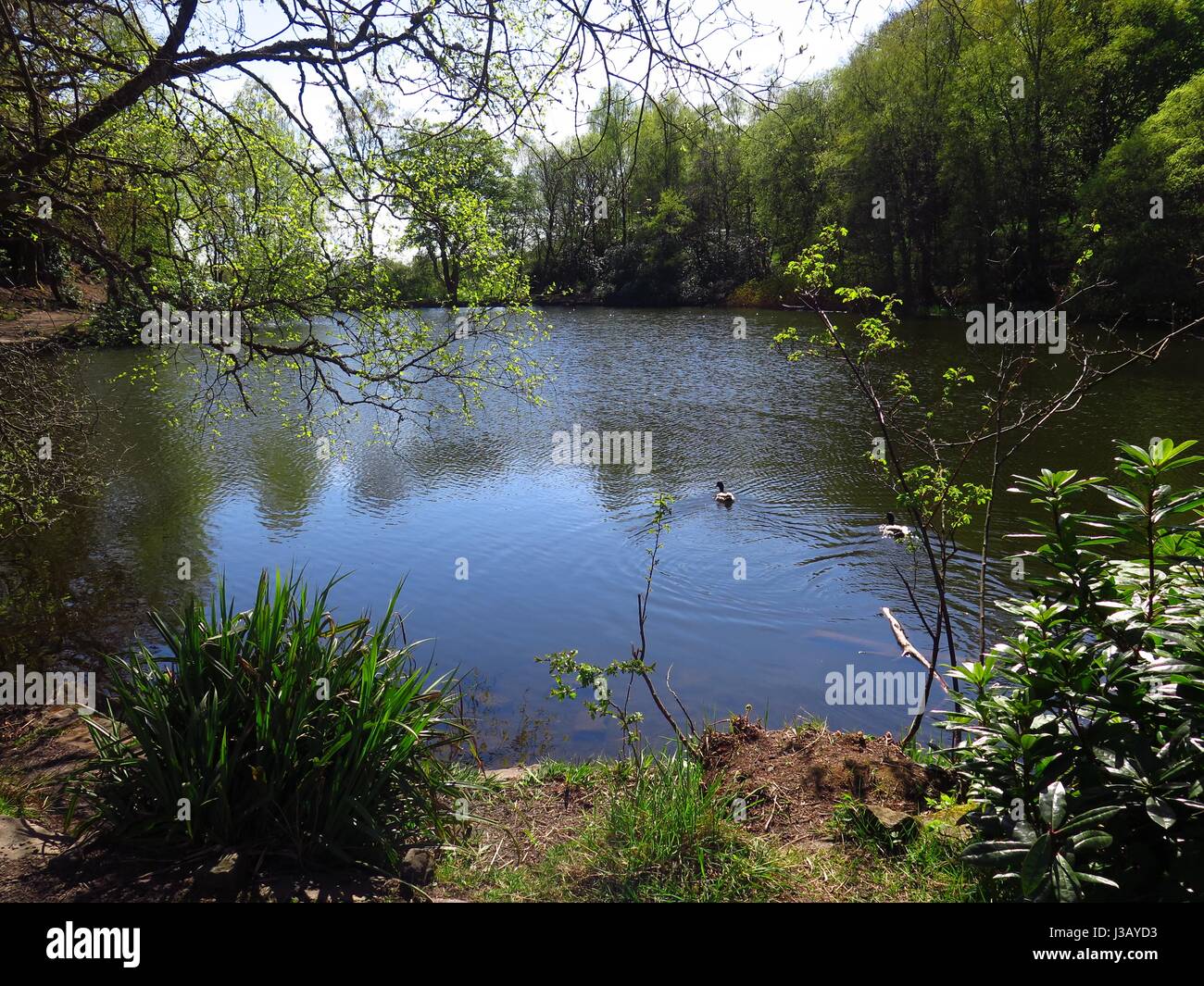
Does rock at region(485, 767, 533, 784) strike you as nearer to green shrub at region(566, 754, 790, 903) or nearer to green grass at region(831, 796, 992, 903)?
green shrub at region(566, 754, 790, 903)

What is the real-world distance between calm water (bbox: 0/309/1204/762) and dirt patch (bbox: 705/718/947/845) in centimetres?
172

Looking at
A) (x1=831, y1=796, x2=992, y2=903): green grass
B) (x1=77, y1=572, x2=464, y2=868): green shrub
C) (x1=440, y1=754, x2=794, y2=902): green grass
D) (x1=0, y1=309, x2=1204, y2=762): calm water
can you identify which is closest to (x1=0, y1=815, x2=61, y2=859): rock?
(x1=77, y1=572, x2=464, y2=868): green shrub

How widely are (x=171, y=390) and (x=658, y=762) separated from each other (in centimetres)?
2040

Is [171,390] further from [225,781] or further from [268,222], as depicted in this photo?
[225,781]

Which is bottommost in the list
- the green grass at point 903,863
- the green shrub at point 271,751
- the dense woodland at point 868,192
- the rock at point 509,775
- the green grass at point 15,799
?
the rock at point 509,775

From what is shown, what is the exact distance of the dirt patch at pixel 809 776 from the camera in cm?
Answer: 379

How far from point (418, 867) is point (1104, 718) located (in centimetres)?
257

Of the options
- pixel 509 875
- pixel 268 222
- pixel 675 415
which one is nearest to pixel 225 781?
pixel 509 875

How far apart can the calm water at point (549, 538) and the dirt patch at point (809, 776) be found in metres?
1.72

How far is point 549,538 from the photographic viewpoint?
1079 centimetres

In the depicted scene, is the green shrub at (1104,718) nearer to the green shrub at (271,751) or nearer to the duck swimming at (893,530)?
the green shrub at (271,751)

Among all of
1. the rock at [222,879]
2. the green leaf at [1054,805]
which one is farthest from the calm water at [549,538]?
the green leaf at [1054,805]

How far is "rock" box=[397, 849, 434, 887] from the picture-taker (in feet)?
10.6

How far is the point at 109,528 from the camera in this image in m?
11.5
